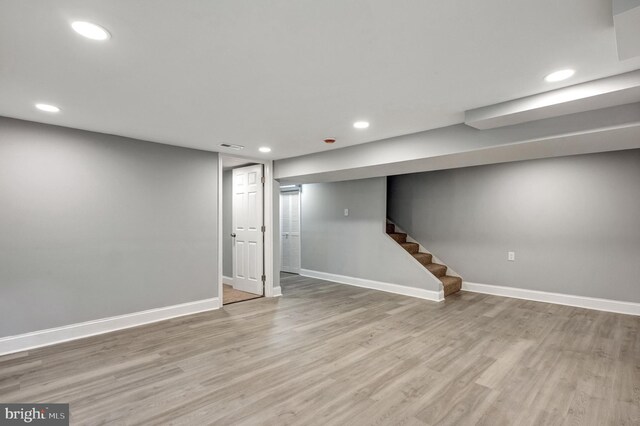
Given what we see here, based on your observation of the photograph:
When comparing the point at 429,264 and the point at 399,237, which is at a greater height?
the point at 399,237

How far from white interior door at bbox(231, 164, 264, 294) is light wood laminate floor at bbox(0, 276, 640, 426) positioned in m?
1.34

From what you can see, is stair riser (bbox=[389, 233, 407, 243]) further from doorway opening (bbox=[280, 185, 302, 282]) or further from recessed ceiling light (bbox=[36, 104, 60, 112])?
recessed ceiling light (bbox=[36, 104, 60, 112])

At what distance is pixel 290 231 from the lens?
24.4 feet

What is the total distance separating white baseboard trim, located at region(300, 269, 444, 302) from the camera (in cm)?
491

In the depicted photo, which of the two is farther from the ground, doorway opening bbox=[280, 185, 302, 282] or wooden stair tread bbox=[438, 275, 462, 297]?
doorway opening bbox=[280, 185, 302, 282]

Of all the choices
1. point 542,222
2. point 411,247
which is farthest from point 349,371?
point 542,222

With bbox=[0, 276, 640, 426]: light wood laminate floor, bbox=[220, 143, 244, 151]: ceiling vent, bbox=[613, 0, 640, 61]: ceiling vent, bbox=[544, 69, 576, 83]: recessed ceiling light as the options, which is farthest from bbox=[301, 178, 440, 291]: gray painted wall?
bbox=[613, 0, 640, 61]: ceiling vent

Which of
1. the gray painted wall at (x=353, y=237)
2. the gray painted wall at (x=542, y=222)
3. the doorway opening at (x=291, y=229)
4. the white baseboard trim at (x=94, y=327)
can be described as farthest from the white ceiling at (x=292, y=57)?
the doorway opening at (x=291, y=229)

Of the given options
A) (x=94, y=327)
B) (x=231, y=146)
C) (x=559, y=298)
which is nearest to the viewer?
(x=94, y=327)

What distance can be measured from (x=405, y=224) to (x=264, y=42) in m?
5.11

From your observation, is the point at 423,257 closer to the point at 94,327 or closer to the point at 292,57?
the point at 292,57

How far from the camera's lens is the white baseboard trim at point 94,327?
120 inches

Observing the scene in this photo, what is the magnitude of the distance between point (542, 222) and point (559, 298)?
1.12 m

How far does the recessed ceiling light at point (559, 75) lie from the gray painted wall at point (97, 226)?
3.96 metres
